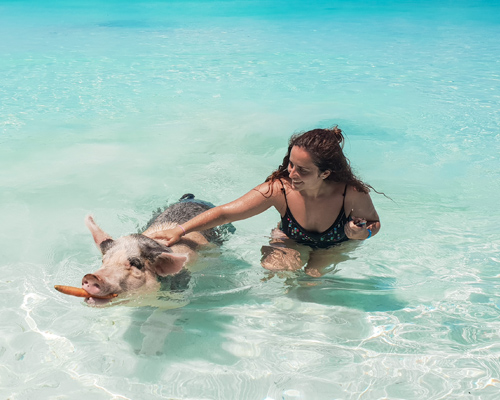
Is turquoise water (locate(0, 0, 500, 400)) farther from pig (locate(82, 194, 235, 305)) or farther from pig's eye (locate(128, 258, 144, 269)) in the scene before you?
pig's eye (locate(128, 258, 144, 269))

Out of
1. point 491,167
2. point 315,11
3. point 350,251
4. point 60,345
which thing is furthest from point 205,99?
point 315,11

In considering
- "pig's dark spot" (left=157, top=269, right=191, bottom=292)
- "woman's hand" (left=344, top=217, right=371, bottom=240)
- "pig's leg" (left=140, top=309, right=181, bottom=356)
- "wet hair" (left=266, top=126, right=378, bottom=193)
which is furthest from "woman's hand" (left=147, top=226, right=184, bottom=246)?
"woman's hand" (left=344, top=217, right=371, bottom=240)

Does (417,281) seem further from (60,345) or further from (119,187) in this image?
(119,187)

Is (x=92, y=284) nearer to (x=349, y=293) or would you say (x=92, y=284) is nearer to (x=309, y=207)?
(x=309, y=207)

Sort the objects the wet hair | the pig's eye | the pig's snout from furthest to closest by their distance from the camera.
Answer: the wet hair → the pig's eye → the pig's snout

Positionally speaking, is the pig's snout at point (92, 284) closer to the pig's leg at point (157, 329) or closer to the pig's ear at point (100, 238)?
the pig's ear at point (100, 238)

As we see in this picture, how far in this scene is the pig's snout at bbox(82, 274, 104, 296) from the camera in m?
3.43

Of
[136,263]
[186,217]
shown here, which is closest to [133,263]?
[136,263]

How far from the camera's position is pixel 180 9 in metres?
27.1

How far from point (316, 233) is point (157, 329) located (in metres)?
1.67

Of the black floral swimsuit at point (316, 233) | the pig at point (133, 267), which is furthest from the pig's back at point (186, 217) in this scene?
the black floral swimsuit at point (316, 233)

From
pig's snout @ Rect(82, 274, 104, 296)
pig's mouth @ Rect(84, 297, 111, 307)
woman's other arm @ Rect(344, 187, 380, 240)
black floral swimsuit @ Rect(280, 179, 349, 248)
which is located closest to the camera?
pig's snout @ Rect(82, 274, 104, 296)

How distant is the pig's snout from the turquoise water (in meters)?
0.87

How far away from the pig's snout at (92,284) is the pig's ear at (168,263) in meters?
0.56
